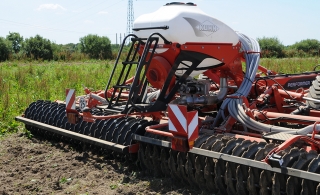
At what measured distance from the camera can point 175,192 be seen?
4.82 metres

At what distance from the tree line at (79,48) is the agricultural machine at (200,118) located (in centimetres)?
2261

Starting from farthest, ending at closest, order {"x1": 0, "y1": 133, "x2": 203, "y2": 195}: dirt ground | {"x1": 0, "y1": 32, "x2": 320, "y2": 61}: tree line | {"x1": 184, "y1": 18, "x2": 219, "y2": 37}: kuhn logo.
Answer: {"x1": 0, "y1": 32, "x2": 320, "y2": 61}: tree line < {"x1": 184, "y1": 18, "x2": 219, "y2": 37}: kuhn logo < {"x1": 0, "y1": 133, "x2": 203, "y2": 195}: dirt ground

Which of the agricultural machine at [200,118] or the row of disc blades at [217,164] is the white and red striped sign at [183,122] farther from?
the row of disc blades at [217,164]

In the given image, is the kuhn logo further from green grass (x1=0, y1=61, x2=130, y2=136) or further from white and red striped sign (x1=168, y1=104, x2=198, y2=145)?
green grass (x1=0, y1=61, x2=130, y2=136)

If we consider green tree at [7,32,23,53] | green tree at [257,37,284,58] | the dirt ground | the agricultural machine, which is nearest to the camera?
the agricultural machine

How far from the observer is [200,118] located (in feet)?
19.7

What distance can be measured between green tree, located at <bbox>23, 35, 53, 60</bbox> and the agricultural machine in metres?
28.9

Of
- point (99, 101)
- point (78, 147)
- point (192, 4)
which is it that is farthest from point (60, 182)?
point (192, 4)

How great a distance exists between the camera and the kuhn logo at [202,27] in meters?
5.64

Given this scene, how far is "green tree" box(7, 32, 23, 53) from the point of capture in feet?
130

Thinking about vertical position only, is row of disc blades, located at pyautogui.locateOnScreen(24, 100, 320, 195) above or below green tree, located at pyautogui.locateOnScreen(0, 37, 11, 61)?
below

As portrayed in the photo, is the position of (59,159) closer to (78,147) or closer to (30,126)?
(78,147)

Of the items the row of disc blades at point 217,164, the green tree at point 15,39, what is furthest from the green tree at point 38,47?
the row of disc blades at point 217,164

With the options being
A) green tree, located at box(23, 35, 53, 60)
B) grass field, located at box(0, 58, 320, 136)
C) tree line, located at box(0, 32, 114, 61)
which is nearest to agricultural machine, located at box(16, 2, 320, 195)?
grass field, located at box(0, 58, 320, 136)
